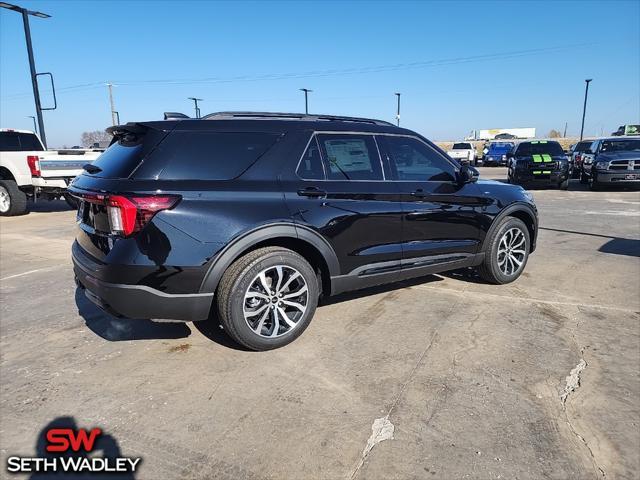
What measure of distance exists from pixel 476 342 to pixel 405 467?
5.30ft

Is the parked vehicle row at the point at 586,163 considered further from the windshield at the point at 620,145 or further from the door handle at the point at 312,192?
the door handle at the point at 312,192

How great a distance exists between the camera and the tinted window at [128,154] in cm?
307

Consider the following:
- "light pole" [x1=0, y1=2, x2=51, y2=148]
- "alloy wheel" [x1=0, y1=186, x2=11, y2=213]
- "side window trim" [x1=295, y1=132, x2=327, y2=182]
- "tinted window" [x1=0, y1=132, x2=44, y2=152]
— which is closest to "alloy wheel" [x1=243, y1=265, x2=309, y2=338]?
"side window trim" [x1=295, y1=132, x2=327, y2=182]

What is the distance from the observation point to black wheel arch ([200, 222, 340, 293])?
3105mm

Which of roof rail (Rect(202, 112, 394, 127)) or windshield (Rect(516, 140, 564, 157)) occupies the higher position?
roof rail (Rect(202, 112, 394, 127))

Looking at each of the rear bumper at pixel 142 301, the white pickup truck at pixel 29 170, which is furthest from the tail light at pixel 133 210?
the white pickup truck at pixel 29 170

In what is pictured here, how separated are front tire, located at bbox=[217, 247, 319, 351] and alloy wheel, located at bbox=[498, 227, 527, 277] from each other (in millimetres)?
2476

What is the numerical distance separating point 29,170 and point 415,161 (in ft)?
33.0

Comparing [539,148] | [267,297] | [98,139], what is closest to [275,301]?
[267,297]

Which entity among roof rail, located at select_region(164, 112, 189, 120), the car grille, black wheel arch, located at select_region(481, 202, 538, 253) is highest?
roof rail, located at select_region(164, 112, 189, 120)

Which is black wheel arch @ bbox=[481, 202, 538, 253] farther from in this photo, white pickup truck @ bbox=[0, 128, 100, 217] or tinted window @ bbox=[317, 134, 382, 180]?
white pickup truck @ bbox=[0, 128, 100, 217]

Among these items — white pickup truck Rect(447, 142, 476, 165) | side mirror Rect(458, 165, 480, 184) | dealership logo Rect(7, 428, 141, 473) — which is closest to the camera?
dealership logo Rect(7, 428, 141, 473)

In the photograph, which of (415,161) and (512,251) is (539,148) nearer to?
(512,251)

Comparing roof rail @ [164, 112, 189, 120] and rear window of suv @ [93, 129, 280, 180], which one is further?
roof rail @ [164, 112, 189, 120]
